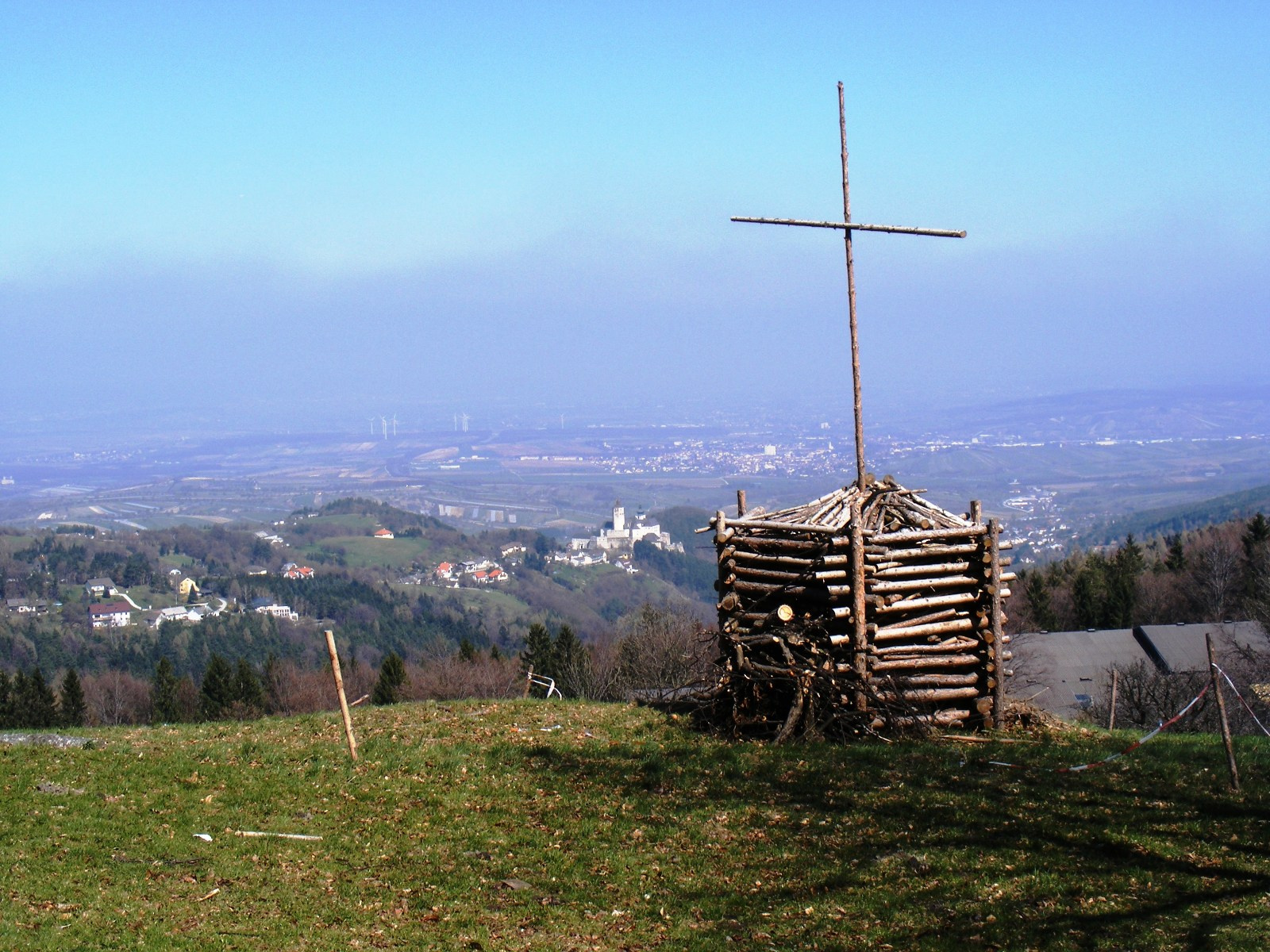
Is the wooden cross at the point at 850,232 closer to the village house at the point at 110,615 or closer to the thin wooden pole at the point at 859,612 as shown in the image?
the thin wooden pole at the point at 859,612

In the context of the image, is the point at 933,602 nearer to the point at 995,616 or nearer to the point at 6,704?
the point at 995,616

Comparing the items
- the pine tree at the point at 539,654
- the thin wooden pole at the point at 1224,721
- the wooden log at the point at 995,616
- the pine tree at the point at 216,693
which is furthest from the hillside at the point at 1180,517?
the thin wooden pole at the point at 1224,721

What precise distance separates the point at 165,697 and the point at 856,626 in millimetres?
54636

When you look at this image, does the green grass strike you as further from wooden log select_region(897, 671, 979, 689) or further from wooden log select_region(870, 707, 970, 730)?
wooden log select_region(897, 671, 979, 689)

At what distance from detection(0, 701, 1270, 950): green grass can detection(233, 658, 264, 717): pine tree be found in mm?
48032

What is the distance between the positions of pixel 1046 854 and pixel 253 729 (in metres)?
11.1

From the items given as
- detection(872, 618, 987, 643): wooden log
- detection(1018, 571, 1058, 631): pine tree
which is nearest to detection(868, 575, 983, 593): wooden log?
detection(872, 618, 987, 643): wooden log

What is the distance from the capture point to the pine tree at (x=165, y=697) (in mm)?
59844

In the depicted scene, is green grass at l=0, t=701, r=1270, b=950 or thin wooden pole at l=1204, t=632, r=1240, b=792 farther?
thin wooden pole at l=1204, t=632, r=1240, b=792

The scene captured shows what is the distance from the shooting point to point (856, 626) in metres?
15.7

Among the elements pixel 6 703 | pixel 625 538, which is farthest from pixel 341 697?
pixel 625 538

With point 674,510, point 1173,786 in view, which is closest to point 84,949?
point 1173,786

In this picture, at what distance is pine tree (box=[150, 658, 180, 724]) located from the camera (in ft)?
196

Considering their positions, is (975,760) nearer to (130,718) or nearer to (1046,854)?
(1046,854)
